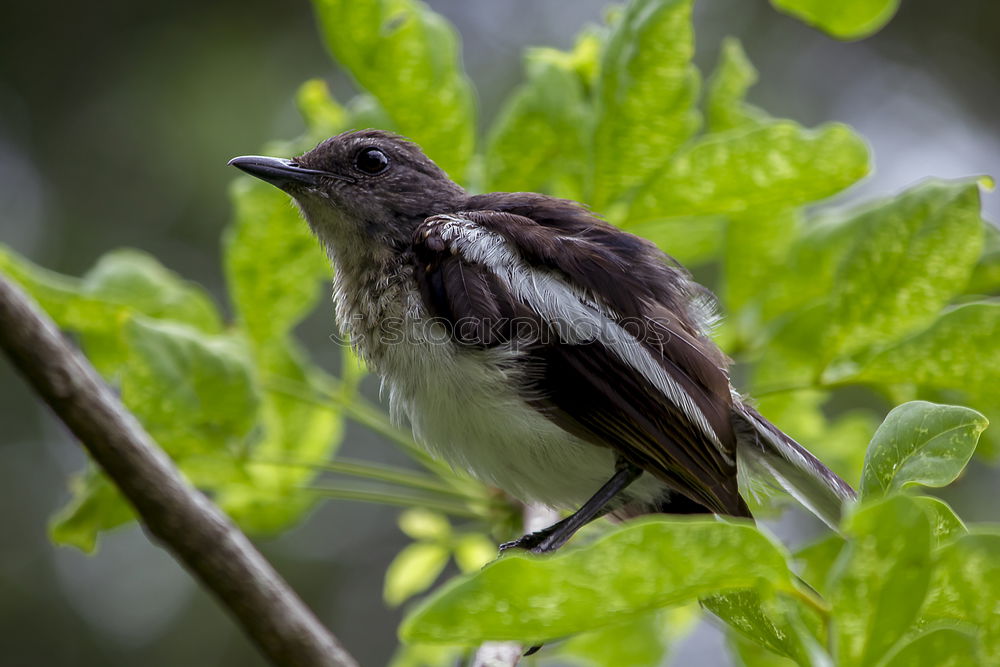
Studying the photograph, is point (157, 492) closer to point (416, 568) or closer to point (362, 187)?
point (416, 568)

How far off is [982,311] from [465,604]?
164 centimetres

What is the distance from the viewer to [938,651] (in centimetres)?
133

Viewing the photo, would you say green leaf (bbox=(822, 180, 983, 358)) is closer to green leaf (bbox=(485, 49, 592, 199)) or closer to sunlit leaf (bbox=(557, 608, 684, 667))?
green leaf (bbox=(485, 49, 592, 199))

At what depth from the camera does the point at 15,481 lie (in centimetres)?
893

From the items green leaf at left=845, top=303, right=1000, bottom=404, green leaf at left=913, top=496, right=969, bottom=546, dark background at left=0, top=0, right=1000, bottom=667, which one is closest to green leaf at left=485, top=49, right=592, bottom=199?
green leaf at left=845, top=303, right=1000, bottom=404

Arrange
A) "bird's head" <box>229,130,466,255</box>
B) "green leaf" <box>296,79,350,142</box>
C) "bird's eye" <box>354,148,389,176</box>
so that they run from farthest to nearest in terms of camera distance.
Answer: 1. "bird's eye" <box>354,148,389,176</box>
2. "bird's head" <box>229,130,466,255</box>
3. "green leaf" <box>296,79,350,142</box>

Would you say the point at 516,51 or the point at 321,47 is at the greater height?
the point at 321,47

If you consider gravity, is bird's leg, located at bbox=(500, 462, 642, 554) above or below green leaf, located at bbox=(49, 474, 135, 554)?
below

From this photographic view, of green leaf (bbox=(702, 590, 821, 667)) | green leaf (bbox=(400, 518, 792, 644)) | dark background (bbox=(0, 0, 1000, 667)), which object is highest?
green leaf (bbox=(400, 518, 792, 644))

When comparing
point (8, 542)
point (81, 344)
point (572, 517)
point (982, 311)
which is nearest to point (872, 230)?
point (982, 311)

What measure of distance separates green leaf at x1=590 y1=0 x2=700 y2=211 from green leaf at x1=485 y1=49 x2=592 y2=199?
166 mm

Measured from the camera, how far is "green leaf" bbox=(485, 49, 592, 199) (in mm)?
3037

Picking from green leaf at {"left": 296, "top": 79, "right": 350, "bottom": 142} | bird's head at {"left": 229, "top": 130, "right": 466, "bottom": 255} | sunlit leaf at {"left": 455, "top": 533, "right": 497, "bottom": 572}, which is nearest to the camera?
green leaf at {"left": 296, "top": 79, "right": 350, "bottom": 142}

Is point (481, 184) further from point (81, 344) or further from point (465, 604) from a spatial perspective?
point (465, 604)
